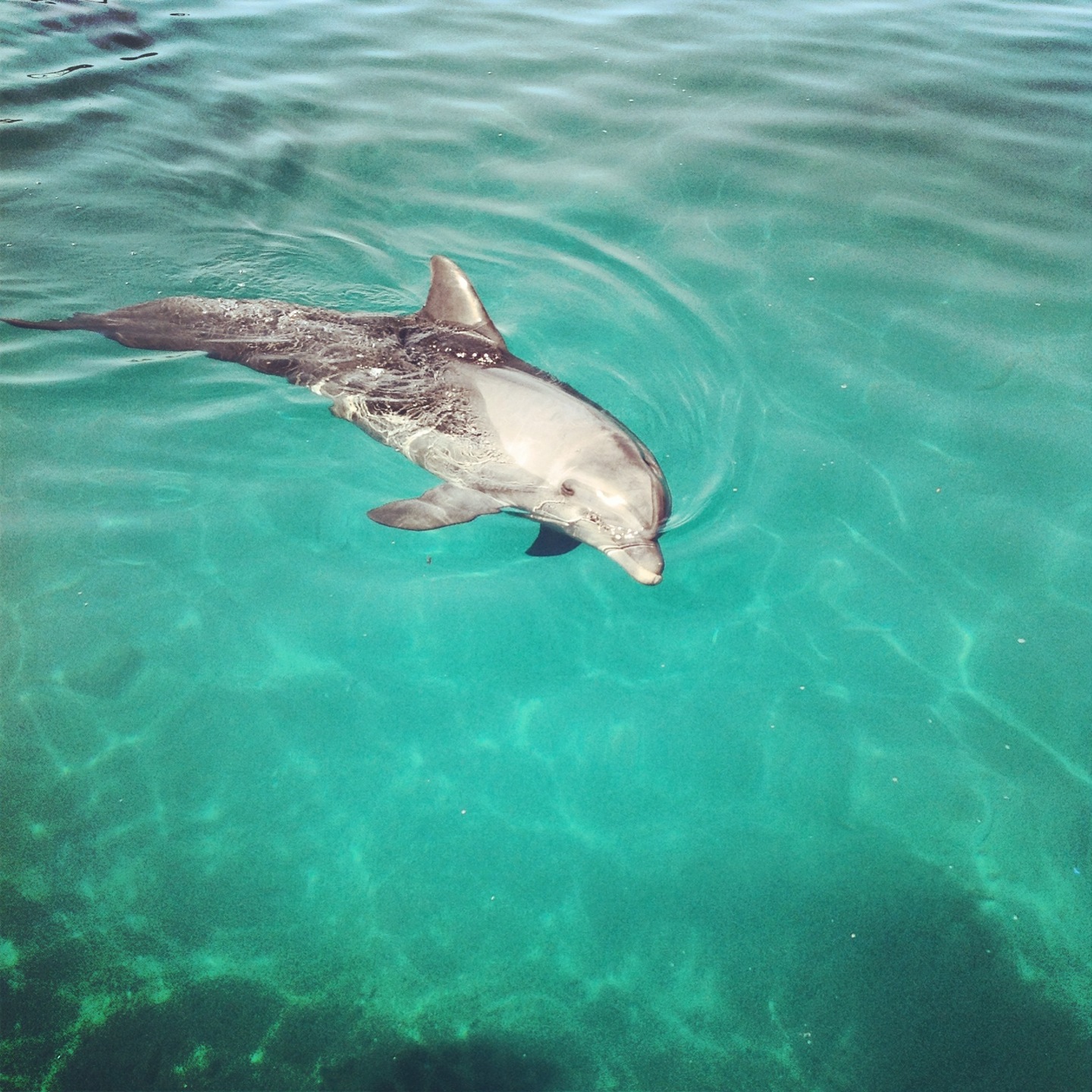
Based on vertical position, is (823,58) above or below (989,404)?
above

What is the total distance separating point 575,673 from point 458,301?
3.39m

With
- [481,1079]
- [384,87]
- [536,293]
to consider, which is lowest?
[481,1079]

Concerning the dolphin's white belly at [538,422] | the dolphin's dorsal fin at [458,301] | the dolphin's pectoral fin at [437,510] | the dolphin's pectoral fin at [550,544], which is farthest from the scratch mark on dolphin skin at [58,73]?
the dolphin's pectoral fin at [550,544]

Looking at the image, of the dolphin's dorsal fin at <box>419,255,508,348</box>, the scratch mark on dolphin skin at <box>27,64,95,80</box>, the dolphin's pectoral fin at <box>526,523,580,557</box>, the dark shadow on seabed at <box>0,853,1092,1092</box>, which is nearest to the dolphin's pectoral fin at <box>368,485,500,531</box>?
the dolphin's pectoral fin at <box>526,523,580,557</box>

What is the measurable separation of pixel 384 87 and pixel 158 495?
30.6 ft

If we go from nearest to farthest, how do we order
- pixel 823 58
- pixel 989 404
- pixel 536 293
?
1. pixel 989 404
2. pixel 536 293
3. pixel 823 58

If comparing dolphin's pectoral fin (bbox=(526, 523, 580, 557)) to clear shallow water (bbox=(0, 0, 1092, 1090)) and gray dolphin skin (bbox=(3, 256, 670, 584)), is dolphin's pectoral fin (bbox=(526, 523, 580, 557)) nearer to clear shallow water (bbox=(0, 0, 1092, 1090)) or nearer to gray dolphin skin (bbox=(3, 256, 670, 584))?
gray dolphin skin (bbox=(3, 256, 670, 584))


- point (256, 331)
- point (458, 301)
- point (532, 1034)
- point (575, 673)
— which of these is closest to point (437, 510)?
point (575, 673)

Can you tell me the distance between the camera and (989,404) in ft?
22.7

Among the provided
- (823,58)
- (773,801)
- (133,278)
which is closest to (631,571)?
(773,801)

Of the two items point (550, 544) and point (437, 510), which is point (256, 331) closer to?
point (437, 510)

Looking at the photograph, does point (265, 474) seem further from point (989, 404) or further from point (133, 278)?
point (989, 404)

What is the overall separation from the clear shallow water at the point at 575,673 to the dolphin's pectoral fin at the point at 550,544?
154mm

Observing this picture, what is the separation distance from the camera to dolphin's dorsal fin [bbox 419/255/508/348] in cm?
672
